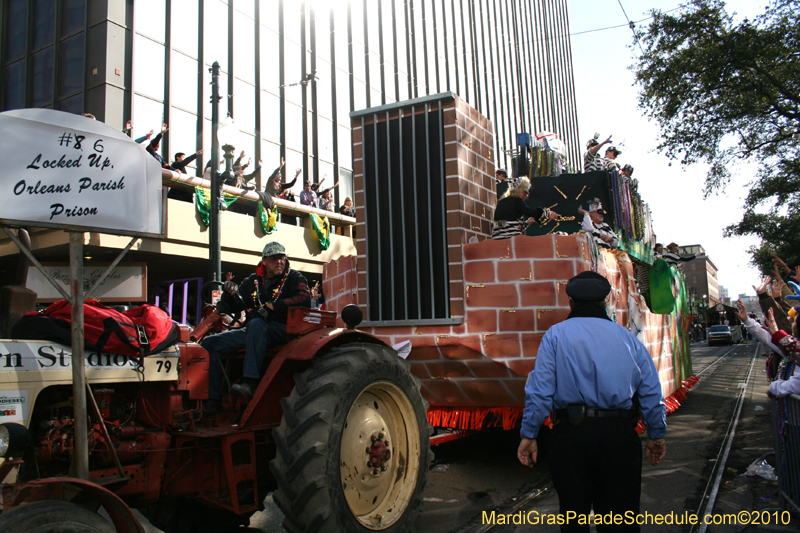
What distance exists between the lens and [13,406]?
2865 mm

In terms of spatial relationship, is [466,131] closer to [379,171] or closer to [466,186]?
[466,186]

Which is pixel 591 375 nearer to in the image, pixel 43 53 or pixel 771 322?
pixel 771 322

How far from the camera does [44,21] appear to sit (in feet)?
58.0

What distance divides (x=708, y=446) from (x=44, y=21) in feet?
65.8

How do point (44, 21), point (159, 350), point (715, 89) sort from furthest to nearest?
1. point (44, 21)
2. point (715, 89)
3. point (159, 350)

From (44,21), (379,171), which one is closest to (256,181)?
(44,21)

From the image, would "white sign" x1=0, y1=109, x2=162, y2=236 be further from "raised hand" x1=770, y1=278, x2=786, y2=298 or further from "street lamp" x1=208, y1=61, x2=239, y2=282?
"street lamp" x1=208, y1=61, x2=239, y2=282

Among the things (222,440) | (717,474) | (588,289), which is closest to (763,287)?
(717,474)

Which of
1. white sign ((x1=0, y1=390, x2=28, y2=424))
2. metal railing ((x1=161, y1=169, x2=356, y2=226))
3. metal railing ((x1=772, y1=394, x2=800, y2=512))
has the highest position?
metal railing ((x1=161, y1=169, x2=356, y2=226))

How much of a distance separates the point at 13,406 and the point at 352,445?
1892 mm

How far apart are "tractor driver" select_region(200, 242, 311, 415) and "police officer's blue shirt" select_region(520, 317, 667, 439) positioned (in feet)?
6.01

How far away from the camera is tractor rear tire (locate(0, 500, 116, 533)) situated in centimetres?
236

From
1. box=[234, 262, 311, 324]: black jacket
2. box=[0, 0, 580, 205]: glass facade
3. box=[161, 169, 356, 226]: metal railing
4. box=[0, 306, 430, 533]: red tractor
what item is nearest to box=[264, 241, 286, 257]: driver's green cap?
box=[234, 262, 311, 324]: black jacket

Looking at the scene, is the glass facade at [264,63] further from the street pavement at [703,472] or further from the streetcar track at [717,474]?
the streetcar track at [717,474]
